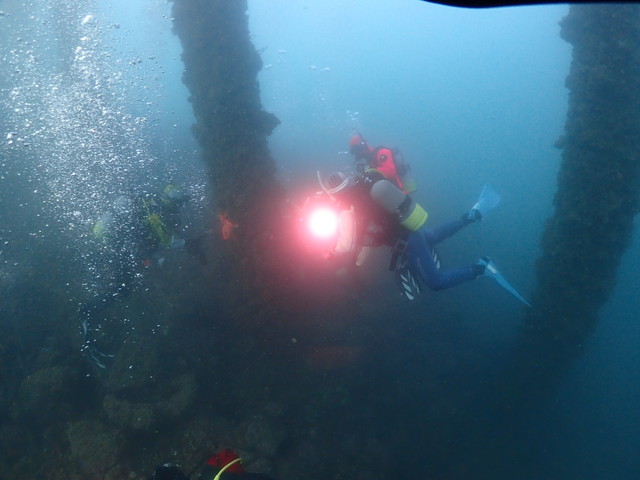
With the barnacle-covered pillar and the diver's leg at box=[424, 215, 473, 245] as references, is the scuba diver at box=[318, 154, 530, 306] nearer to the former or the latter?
the diver's leg at box=[424, 215, 473, 245]

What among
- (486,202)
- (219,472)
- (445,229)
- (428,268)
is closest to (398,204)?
(428,268)

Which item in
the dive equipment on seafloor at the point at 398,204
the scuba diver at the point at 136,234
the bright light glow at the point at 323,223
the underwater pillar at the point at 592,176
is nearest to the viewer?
the bright light glow at the point at 323,223

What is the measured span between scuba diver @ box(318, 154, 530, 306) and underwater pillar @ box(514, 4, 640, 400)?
1.34 m

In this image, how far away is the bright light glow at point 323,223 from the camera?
16.4 feet

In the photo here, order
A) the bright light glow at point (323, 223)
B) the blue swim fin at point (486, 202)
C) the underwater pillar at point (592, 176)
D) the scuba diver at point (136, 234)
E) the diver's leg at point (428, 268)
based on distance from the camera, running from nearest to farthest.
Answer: the bright light glow at point (323, 223)
the underwater pillar at point (592, 176)
the diver's leg at point (428, 268)
the scuba diver at point (136, 234)
the blue swim fin at point (486, 202)

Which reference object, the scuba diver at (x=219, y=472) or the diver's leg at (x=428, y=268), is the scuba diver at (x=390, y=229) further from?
the scuba diver at (x=219, y=472)

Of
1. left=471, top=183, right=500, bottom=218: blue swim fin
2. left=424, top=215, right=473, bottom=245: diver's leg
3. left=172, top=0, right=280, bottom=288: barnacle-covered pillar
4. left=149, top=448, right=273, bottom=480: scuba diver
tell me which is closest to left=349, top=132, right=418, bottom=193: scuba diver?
left=424, top=215, right=473, bottom=245: diver's leg

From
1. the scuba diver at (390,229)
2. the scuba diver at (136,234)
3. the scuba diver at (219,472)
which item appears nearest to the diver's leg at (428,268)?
the scuba diver at (390,229)

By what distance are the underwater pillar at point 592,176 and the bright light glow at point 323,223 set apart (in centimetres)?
396

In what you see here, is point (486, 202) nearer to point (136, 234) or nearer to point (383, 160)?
point (383, 160)

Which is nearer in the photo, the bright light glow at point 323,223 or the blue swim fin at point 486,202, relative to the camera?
the bright light glow at point 323,223

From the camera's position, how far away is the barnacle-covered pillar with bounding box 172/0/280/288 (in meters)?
6.88

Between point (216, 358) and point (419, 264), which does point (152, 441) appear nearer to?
point (216, 358)

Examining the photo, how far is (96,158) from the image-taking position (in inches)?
603
